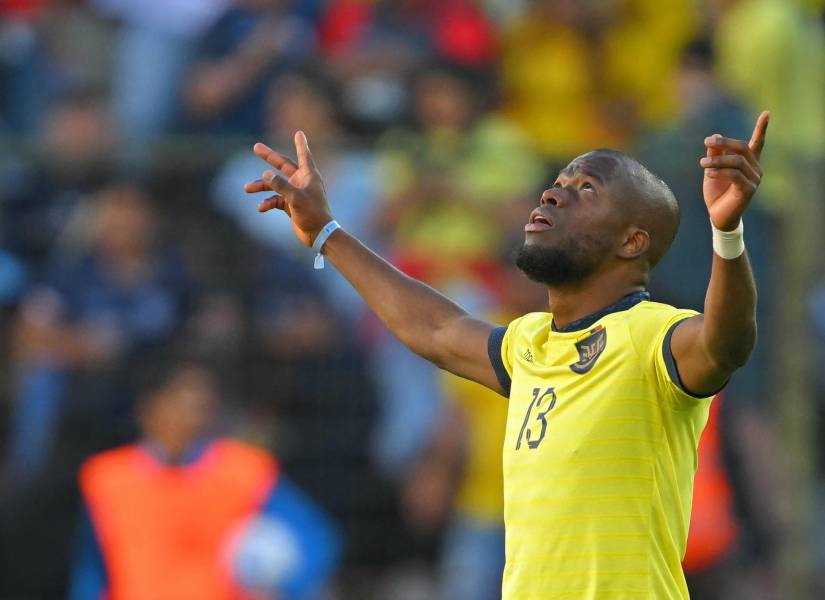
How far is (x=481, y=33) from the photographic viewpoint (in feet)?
34.1

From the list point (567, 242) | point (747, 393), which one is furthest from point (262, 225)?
point (567, 242)

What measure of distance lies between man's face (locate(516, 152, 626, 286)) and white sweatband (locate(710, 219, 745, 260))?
53cm

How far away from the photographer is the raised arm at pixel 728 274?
12.7 feet

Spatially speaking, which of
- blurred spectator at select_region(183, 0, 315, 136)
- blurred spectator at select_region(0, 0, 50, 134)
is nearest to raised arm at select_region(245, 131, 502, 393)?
blurred spectator at select_region(183, 0, 315, 136)

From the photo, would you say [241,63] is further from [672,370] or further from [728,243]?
[728,243]

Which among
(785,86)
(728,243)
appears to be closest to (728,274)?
(728,243)

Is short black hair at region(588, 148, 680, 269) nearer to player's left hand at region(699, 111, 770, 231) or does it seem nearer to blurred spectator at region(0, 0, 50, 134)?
player's left hand at region(699, 111, 770, 231)

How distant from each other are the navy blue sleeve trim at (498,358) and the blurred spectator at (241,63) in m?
5.48

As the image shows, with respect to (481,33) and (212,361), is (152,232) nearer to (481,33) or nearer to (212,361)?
(212,361)

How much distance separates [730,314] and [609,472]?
21.2 inches

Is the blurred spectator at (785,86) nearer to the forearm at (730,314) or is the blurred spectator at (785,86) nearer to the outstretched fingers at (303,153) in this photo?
the outstretched fingers at (303,153)

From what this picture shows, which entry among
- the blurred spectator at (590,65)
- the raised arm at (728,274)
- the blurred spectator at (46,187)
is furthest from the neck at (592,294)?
the blurred spectator at (590,65)

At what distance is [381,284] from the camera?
507cm

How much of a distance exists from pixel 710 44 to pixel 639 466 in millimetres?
5810
